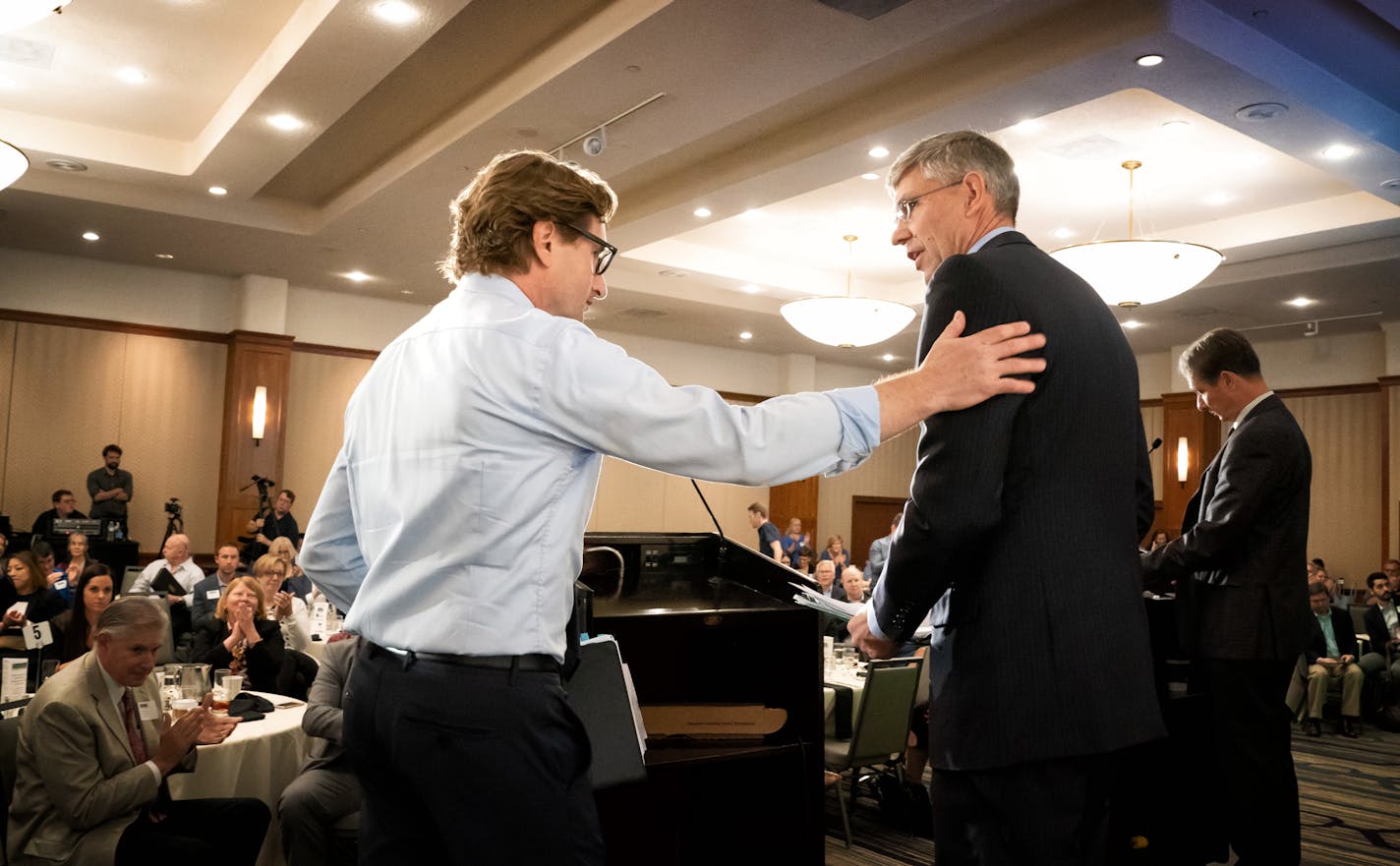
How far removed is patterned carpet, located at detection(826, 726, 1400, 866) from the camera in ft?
14.2

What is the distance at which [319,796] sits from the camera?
136 inches

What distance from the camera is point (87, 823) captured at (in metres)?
2.78

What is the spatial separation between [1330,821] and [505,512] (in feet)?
17.3

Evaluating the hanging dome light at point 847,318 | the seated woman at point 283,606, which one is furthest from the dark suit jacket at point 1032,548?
the hanging dome light at point 847,318

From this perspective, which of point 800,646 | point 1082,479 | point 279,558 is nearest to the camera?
point 1082,479

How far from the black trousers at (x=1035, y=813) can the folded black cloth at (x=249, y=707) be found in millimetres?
→ 3067

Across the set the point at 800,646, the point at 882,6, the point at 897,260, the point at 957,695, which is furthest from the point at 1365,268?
the point at 957,695

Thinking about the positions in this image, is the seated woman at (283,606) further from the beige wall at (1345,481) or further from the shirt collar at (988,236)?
the beige wall at (1345,481)

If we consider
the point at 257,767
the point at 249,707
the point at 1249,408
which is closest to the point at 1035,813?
the point at 1249,408

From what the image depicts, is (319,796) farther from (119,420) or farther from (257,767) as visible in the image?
(119,420)

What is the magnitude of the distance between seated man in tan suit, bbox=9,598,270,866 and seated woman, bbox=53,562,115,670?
A: 2298 mm

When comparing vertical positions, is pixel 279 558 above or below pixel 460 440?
below

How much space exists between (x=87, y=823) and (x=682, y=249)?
8.38 m

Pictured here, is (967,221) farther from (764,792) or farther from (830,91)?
(830,91)
